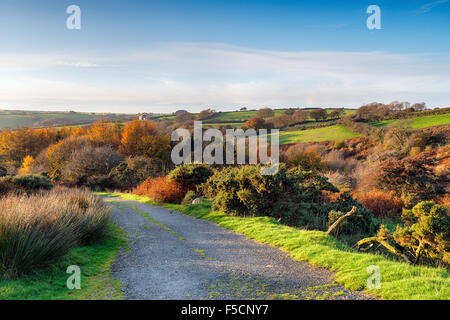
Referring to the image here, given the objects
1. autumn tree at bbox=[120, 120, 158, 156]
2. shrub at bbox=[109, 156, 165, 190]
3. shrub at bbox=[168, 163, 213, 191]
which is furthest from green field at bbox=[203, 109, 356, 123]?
shrub at bbox=[168, 163, 213, 191]

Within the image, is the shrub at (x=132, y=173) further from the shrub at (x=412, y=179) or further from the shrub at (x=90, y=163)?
the shrub at (x=412, y=179)

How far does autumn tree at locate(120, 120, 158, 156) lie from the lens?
1839 inches

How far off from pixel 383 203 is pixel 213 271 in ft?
47.6

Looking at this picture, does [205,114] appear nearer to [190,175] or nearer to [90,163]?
[90,163]

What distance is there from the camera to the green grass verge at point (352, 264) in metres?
4.85

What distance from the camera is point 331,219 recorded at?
1149 centimetres

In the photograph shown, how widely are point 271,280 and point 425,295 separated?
2.41m

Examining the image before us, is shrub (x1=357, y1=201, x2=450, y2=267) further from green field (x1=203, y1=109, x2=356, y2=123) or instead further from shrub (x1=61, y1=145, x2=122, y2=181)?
green field (x1=203, y1=109, x2=356, y2=123)

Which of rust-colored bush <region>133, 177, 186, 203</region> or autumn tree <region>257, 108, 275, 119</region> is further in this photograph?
autumn tree <region>257, 108, 275, 119</region>

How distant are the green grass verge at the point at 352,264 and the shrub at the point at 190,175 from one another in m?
8.04

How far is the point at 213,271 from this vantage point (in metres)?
6.09

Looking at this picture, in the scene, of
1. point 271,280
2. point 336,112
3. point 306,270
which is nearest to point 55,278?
point 271,280

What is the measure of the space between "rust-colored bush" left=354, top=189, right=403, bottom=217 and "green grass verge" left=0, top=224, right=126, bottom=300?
49.0ft

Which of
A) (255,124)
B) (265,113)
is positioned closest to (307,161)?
(255,124)
